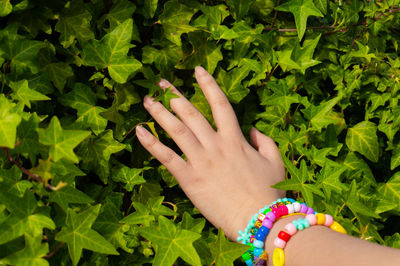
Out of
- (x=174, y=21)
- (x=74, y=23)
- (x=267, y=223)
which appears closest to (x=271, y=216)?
(x=267, y=223)

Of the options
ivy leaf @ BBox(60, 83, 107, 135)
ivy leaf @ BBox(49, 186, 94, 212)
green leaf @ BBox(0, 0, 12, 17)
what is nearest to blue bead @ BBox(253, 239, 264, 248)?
ivy leaf @ BBox(49, 186, 94, 212)

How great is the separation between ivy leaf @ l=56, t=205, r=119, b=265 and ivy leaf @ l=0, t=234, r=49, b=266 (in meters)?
0.05

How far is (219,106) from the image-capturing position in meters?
1.39

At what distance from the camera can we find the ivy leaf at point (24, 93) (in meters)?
1.08

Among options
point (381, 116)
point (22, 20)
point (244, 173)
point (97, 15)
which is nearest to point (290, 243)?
point (244, 173)

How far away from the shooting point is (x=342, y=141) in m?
1.67

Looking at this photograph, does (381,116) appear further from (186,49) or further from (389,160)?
(186,49)

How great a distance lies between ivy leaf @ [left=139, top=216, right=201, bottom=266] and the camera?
3.39 feet

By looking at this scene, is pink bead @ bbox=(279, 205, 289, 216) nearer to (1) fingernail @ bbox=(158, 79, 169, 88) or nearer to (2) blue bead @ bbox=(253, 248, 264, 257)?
(2) blue bead @ bbox=(253, 248, 264, 257)

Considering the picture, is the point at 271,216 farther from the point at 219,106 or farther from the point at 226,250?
the point at 219,106

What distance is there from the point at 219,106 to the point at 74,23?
557 mm

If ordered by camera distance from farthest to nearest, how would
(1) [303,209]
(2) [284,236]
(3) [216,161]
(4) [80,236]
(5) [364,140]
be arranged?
(5) [364,140] → (3) [216,161] → (1) [303,209] → (2) [284,236] → (4) [80,236]

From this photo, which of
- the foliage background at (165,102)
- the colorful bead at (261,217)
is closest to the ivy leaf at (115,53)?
the foliage background at (165,102)

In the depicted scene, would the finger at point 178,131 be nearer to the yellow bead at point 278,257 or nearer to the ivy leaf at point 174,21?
the ivy leaf at point 174,21
